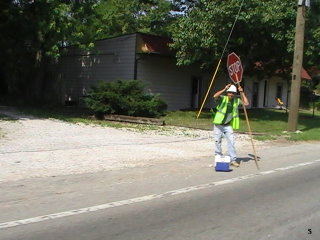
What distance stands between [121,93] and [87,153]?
1057 cm

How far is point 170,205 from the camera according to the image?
7.48 metres

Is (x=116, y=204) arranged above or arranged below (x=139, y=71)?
below

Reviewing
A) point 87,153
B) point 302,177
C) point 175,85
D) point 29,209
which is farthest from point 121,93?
point 29,209

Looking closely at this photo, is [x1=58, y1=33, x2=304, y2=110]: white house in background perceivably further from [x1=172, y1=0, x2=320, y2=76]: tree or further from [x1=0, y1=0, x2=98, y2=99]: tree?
[x1=0, y1=0, x2=98, y2=99]: tree

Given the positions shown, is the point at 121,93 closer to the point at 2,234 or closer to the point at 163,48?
the point at 163,48

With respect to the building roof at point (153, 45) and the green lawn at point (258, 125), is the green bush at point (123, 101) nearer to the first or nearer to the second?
the green lawn at point (258, 125)

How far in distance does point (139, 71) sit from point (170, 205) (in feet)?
68.6

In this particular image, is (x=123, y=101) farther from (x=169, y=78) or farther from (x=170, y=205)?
(x=170, y=205)

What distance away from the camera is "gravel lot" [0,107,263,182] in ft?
34.3

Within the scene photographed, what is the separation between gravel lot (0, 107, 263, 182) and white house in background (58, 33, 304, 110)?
897cm

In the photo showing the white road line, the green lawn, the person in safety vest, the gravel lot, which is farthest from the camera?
the green lawn

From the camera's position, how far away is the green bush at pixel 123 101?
2208cm

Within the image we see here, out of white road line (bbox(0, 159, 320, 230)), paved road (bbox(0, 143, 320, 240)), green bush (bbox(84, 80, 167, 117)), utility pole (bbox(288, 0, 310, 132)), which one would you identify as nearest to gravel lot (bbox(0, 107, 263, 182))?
paved road (bbox(0, 143, 320, 240))

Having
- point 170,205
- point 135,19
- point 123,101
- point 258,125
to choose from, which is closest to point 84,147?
point 170,205
